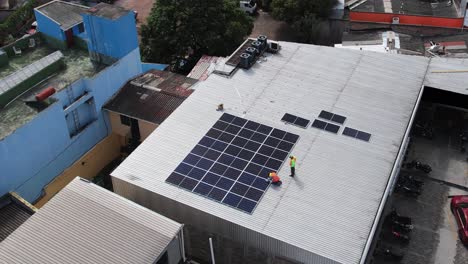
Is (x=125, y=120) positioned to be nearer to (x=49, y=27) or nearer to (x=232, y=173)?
(x=49, y=27)

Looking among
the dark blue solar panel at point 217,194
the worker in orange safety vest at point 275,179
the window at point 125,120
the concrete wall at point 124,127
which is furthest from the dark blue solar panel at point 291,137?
the window at point 125,120

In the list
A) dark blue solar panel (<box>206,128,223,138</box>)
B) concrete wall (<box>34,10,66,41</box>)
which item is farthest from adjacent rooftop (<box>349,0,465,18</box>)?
concrete wall (<box>34,10,66,41</box>)

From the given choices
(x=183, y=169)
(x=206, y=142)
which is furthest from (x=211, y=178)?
(x=206, y=142)

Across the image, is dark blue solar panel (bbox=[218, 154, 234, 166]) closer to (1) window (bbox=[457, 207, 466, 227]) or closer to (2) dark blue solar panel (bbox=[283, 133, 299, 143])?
(2) dark blue solar panel (bbox=[283, 133, 299, 143])

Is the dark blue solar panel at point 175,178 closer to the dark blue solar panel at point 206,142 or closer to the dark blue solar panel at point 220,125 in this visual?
the dark blue solar panel at point 206,142

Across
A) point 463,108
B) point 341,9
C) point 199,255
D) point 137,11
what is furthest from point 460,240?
point 137,11
